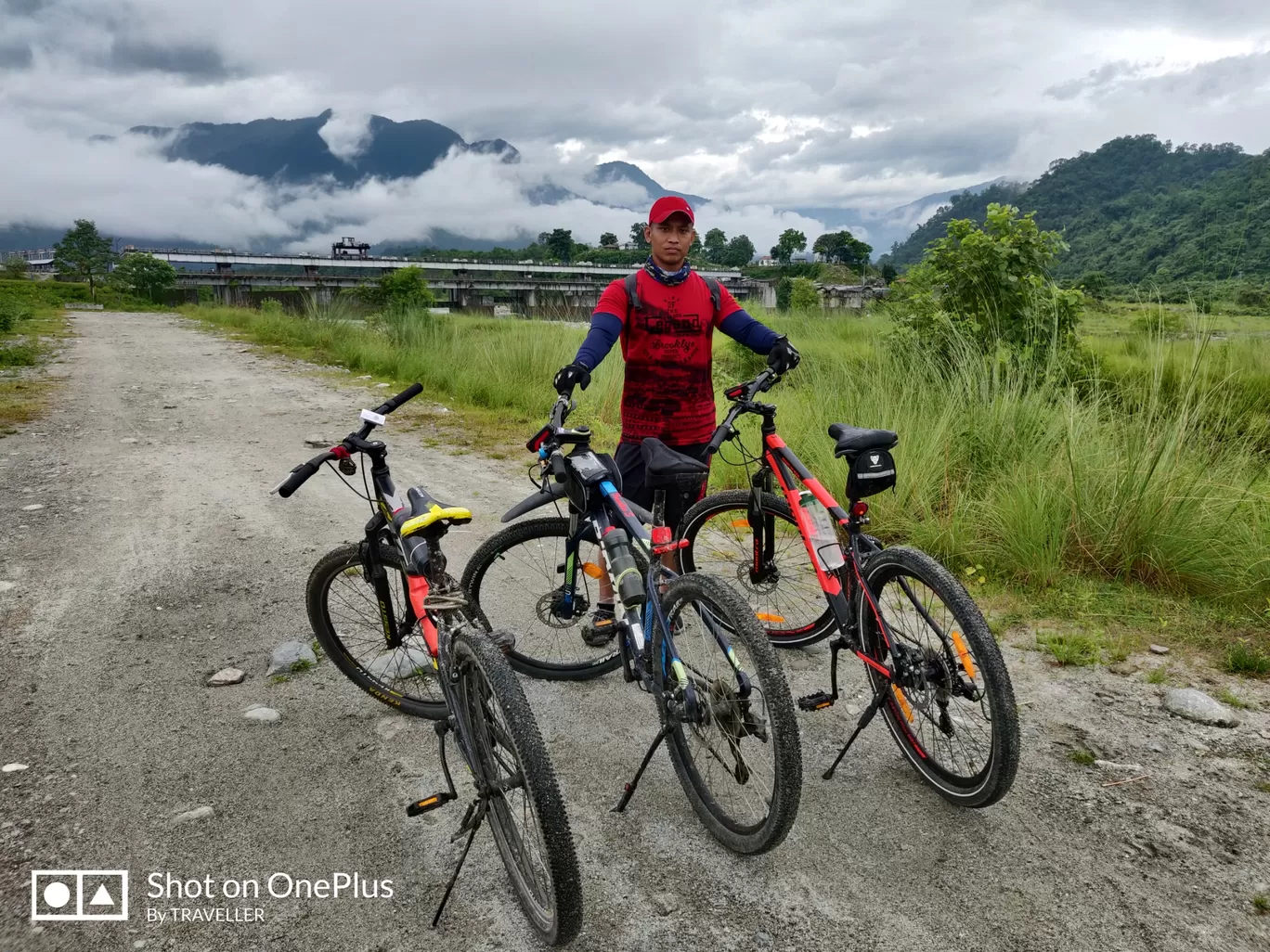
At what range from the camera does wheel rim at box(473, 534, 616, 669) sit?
11.1 feet

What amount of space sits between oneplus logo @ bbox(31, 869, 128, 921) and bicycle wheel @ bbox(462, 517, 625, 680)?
1.54m

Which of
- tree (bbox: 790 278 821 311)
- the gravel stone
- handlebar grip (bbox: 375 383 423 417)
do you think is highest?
tree (bbox: 790 278 821 311)

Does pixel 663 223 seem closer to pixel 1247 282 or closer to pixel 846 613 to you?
pixel 846 613

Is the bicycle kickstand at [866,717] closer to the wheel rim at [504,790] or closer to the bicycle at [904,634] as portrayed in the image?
the bicycle at [904,634]

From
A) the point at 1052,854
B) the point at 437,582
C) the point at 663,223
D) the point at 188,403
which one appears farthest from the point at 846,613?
the point at 188,403

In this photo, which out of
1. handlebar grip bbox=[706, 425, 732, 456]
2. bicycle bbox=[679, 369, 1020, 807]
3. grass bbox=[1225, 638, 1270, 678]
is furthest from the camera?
grass bbox=[1225, 638, 1270, 678]

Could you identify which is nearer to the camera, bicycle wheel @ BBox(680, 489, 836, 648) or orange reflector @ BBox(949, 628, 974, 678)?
orange reflector @ BBox(949, 628, 974, 678)

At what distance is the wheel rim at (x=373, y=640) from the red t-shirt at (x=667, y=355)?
1369 mm

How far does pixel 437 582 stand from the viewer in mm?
2531

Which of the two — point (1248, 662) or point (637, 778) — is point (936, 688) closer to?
point (637, 778)

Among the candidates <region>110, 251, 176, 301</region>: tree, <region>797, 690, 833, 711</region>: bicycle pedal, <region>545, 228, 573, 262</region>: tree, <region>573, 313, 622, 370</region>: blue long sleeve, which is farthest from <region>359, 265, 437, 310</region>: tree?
<region>545, 228, 573, 262</region>: tree

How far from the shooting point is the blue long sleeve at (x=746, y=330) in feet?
11.8

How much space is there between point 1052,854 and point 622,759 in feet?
4.78

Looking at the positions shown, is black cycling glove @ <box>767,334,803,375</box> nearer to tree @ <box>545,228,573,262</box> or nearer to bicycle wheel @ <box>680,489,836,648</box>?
bicycle wheel @ <box>680,489,836,648</box>
